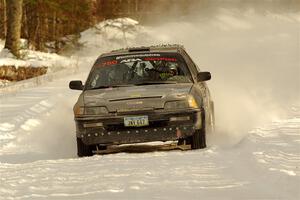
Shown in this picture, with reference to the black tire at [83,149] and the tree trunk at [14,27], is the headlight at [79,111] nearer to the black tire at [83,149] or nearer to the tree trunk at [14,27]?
the black tire at [83,149]

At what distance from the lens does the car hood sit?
8.86 metres

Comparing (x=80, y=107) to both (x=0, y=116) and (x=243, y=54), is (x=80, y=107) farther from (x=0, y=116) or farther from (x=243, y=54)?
(x=243, y=54)

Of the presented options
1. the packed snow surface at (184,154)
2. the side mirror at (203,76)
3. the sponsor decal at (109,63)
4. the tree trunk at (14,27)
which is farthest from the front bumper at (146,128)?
the tree trunk at (14,27)

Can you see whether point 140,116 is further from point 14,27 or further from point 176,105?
point 14,27

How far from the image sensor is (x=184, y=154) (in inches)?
324

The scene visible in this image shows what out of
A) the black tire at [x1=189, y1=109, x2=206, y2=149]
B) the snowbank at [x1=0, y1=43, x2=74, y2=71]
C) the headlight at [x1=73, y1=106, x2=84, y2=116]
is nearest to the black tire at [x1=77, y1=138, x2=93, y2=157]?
the headlight at [x1=73, y1=106, x2=84, y2=116]

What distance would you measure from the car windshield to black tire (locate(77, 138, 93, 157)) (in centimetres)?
106

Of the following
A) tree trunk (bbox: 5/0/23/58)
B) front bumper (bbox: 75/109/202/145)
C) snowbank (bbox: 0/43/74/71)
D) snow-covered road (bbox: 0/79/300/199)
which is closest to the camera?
snow-covered road (bbox: 0/79/300/199)

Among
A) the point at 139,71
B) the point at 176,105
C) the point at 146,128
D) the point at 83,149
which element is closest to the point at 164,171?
the point at 146,128

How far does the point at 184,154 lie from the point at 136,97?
1.17 meters

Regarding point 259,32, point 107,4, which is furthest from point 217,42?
point 107,4

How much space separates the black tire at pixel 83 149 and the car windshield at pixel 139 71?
41.6 inches

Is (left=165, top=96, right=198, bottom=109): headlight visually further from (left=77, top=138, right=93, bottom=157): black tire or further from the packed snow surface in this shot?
(left=77, top=138, right=93, bottom=157): black tire

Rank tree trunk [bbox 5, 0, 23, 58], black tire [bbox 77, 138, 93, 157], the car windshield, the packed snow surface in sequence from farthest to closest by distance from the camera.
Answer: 1. tree trunk [bbox 5, 0, 23, 58]
2. the car windshield
3. black tire [bbox 77, 138, 93, 157]
4. the packed snow surface
